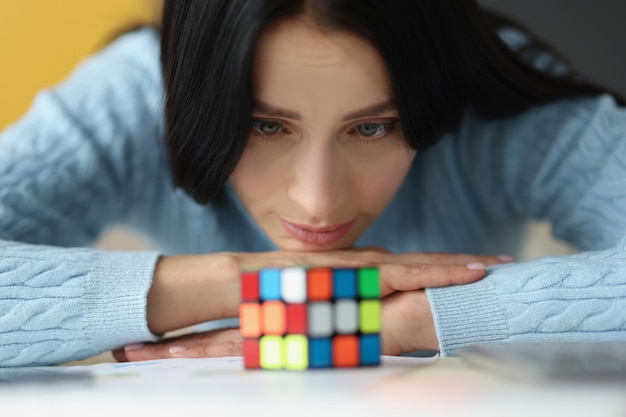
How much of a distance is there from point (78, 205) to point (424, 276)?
0.78 metres

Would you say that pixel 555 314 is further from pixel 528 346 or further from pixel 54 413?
pixel 54 413

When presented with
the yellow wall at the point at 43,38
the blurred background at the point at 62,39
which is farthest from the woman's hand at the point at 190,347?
the yellow wall at the point at 43,38

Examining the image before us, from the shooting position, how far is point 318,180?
42.3 inches

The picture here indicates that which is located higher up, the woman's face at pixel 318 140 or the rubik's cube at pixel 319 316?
the woman's face at pixel 318 140

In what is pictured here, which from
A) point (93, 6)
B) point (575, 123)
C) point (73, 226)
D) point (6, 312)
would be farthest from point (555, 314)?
point (93, 6)

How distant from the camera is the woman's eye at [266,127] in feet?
3.59

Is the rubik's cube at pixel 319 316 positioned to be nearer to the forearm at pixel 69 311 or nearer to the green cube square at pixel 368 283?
the green cube square at pixel 368 283

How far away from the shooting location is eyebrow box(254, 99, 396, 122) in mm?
1035

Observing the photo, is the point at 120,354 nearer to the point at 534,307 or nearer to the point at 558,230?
the point at 534,307

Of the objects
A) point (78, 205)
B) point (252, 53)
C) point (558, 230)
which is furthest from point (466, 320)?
point (78, 205)

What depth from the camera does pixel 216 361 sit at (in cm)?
90

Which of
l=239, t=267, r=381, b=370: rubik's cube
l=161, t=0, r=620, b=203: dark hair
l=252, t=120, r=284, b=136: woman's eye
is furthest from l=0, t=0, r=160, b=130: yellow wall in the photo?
l=239, t=267, r=381, b=370: rubik's cube

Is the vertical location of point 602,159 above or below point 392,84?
below

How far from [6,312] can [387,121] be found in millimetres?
582
